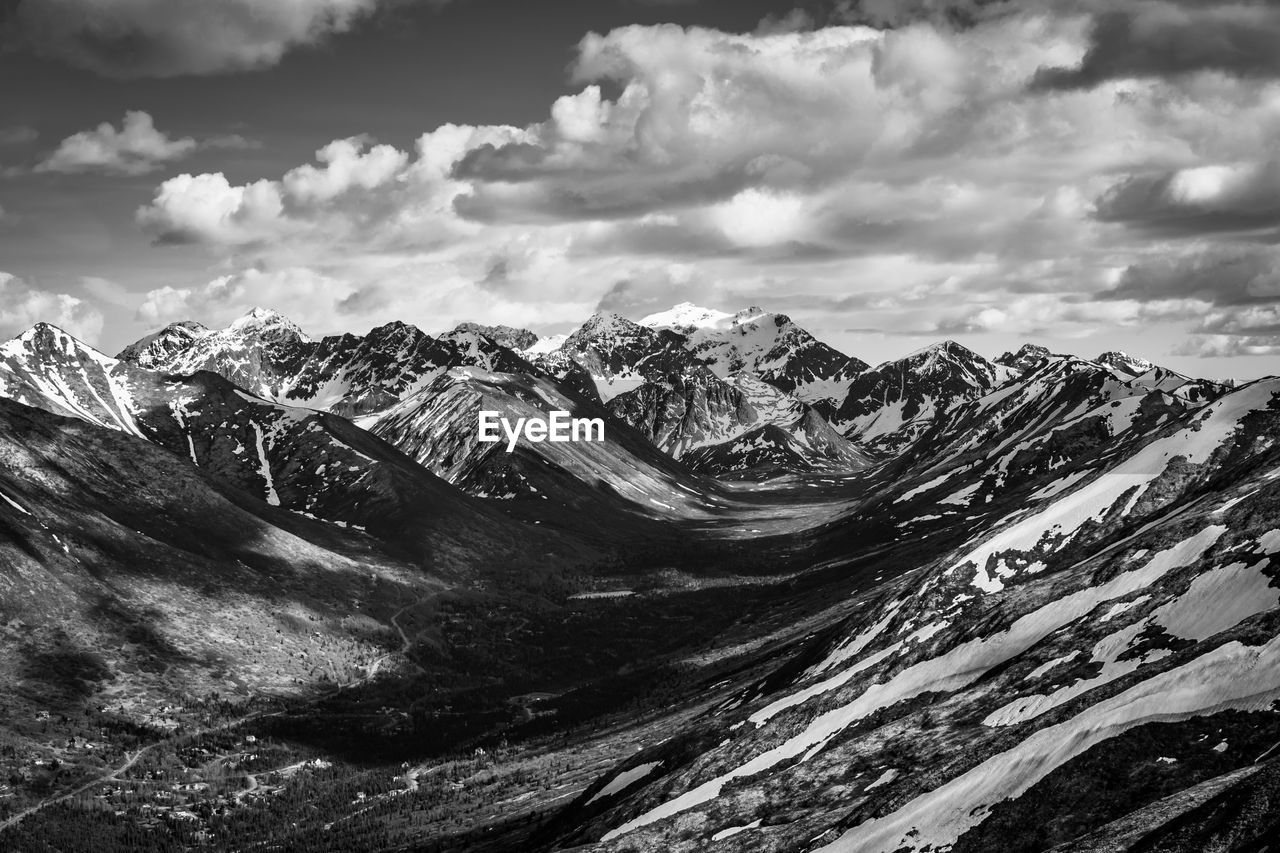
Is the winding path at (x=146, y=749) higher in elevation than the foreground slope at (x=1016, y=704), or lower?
A: lower

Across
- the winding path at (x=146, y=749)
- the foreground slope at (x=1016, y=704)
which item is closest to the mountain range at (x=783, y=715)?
the foreground slope at (x=1016, y=704)

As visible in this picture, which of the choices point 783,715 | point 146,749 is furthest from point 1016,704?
point 146,749

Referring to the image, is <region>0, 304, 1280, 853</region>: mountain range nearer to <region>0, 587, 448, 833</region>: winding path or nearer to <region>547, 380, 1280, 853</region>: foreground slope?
<region>547, 380, 1280, 853</region>: foreground slope

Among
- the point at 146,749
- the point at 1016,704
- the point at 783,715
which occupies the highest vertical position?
the point at 1016,704

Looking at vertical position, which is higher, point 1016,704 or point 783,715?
point 1016,704

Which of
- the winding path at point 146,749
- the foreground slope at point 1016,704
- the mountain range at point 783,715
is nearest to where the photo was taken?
the foreground slope at point 1016,704

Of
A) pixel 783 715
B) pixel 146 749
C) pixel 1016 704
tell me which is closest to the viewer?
pixel 1016 704

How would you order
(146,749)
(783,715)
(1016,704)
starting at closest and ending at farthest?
(1016,704) → (783,715) → (146,749)

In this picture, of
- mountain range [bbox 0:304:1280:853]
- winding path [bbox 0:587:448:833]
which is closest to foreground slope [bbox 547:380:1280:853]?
mountain range [bbox 0:304:1280:853]

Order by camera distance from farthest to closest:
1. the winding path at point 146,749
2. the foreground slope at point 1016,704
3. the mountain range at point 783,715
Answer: the winding path at point 146,749
the mountain range at point 783,715
the foreground slope at point 1016,704

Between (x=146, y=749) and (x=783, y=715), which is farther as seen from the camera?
(x=146, y=749)

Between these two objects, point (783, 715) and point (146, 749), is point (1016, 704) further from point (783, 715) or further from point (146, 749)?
point (146, 749)

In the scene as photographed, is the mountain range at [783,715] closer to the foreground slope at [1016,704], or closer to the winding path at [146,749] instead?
the foreground slope at [1016,704]
